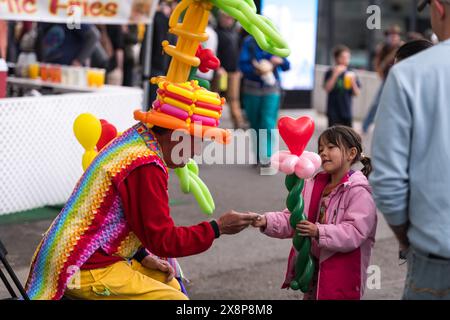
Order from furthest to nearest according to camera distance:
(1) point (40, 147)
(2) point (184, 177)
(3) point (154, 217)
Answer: (1) point (40, 147), (2) point (184, 177), (3) point (154, 217)

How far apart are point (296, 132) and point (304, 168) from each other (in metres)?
0.18

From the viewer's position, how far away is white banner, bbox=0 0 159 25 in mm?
8703

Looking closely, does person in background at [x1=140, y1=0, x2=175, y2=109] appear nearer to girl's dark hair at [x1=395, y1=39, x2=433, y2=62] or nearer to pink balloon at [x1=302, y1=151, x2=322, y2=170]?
girl's dark hair at [x1=395, y1=39, x2=433, y2=62]

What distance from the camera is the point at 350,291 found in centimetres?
454

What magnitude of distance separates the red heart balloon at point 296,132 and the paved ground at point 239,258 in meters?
2.23

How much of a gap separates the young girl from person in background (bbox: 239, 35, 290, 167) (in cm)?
605

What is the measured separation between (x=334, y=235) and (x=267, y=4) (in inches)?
450

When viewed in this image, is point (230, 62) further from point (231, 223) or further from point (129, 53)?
point (231, 223)

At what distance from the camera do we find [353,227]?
4.45 metres

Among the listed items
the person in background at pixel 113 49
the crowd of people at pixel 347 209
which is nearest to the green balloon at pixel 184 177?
the crowd of people at pixel 347 209

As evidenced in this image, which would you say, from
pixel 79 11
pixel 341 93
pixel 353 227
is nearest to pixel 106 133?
pixel 353 227
